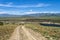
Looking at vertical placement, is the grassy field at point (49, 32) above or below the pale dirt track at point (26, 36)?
below

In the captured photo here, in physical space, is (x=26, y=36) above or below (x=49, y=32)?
above

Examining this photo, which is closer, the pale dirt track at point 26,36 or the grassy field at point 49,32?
the pale dirt track at point 26,36

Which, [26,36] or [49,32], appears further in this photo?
[49,32]

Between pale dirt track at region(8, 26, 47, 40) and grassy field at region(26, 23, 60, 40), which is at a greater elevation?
pale dirt track at region(8, 26, 47, 40)

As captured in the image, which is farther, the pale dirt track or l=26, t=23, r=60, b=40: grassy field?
l=26, t=23, r=60, b=40: grassy field
